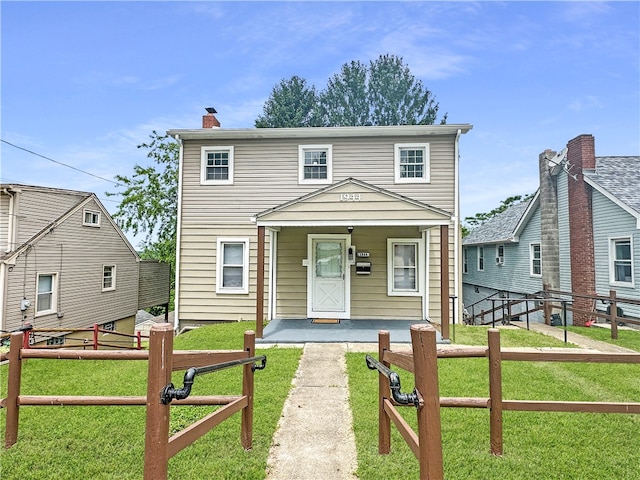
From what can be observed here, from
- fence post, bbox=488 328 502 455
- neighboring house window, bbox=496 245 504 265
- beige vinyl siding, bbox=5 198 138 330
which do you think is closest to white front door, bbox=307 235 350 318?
fence post, bbox=488 328 502 455

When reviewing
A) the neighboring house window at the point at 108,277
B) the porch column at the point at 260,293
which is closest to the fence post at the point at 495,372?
the porch column at the point at 260,293

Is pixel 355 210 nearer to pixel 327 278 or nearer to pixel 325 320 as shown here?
pixel 327 278

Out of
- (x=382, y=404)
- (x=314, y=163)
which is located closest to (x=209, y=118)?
(x=314, y=163)

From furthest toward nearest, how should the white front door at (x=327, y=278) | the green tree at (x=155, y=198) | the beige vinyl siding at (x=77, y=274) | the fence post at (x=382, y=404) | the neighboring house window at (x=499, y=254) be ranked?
the green tree at (x=155, y=198) < the neighboring house window at (x=499, y=254) < the beige vinyl siding at (x=77, y=274) < the white front door at (x=327, y=278) < the fence post at (x=382, y=404)

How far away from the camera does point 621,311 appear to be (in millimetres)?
10844

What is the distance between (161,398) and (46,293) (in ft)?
49.1

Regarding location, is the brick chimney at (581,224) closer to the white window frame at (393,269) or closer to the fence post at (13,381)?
the white window frame at (393,269)

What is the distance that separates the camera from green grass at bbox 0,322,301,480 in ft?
9.24

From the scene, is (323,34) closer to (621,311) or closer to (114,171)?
(621,311)

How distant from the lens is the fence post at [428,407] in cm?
161

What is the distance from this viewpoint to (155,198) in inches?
876

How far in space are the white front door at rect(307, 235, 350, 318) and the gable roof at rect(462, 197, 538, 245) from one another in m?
10.9

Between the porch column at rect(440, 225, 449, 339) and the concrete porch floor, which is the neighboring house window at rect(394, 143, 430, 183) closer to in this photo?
the porch column at rect(440, 225, 449, 339)

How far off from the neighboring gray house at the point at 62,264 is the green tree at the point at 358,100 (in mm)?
16640
